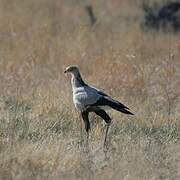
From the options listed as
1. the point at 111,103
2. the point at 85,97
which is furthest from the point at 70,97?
the point at 111,103

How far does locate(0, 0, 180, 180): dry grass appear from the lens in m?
7.14

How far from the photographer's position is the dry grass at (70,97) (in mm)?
7145

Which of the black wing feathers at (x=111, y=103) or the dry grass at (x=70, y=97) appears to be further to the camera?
the black wing feathers at (x=111, y=103)

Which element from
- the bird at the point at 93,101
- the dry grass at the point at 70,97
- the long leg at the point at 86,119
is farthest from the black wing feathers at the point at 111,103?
the dry grass at the point at 70,97

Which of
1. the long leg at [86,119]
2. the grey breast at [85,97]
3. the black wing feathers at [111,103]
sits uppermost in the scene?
the grey breast at [85,97]

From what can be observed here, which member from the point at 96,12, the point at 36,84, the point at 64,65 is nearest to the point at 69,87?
the point at 36,84

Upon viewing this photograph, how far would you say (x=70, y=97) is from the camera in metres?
10.1

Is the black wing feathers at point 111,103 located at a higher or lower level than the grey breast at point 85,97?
lower

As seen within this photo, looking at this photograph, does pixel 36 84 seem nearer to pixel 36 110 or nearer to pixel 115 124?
pixel 36 110

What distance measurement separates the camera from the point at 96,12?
1923 cm

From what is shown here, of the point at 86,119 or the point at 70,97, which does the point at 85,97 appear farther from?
the point at 70,97

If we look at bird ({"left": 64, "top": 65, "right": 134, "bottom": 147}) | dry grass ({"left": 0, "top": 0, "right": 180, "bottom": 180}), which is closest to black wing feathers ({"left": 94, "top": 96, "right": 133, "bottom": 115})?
bird ({"left": 64, "top": 65, "right": 134, "bottom": 147})

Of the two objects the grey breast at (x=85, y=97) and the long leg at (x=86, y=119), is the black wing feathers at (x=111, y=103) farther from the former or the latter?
the long leg at (x=86, y=119)

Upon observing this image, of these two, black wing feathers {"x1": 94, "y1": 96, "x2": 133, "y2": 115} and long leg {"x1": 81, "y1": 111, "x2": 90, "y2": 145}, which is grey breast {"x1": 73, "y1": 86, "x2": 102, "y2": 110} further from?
long leg {"x1": 81, "y1": 111, "x2": 90, "y2": 145}
